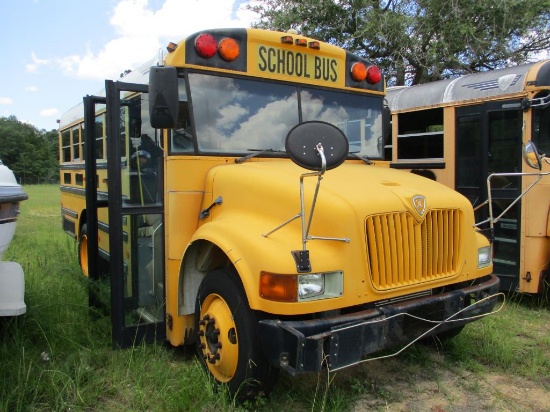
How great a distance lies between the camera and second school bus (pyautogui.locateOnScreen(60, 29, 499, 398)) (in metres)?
2.53

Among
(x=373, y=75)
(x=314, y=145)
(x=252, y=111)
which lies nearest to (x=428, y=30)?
(x=373, y=75)

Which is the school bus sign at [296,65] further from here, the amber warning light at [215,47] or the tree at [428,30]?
the tree at [428,30]

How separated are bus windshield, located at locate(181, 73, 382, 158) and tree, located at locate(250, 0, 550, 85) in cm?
808

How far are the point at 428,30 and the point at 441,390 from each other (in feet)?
33.1

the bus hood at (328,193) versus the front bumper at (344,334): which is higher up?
the bus hood at (328,193)

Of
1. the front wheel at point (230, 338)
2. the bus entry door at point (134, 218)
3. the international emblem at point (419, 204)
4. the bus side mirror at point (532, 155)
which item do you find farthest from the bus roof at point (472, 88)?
the front wheel at point (230, 338)

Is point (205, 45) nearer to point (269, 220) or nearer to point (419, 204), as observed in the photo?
point (269, 220)

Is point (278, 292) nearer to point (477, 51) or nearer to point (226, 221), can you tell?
point (226, 221)

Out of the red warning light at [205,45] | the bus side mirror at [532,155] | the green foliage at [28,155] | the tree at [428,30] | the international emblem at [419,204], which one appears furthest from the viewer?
the green foliage at [28,155]

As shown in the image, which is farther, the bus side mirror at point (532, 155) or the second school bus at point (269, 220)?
the bus side mirror at point (532, 155)

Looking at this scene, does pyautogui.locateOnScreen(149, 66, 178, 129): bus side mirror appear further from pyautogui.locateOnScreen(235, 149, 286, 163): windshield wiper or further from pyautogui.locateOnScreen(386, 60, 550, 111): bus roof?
pyautogui.locateOnScreen(386, 60, 550, 111): bus roof

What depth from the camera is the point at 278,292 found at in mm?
2463

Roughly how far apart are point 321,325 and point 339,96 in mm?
2142

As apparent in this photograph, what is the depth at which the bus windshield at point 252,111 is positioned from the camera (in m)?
3.38
